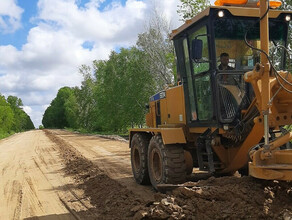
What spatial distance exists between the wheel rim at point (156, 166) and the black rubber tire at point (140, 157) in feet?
2.10

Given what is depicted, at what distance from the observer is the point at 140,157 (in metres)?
7.45

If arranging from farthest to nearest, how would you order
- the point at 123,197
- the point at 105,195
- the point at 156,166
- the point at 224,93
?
the point at 156,166 → the point at 105,195 → the point at 123,197 → the point at 224,93

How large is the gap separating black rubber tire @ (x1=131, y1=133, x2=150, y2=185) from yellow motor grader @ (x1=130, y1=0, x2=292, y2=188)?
0.71m

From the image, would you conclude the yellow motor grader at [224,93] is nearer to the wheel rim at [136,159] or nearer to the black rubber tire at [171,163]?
the black rubber tire at [171,163]

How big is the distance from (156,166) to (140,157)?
2.63 ft

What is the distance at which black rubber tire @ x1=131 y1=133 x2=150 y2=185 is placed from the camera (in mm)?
7391

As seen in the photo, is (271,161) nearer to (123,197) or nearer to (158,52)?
(123,197)

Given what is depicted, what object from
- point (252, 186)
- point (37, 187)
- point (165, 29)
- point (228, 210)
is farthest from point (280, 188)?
point (165, 29)

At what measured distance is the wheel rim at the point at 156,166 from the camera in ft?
21.4

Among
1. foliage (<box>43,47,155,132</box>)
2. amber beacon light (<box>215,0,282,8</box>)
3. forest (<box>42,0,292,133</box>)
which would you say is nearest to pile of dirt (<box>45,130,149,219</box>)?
amber beacon light (<box>215,0,282,8</box>)

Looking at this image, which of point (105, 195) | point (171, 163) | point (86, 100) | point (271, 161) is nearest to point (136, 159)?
point (105, 195)

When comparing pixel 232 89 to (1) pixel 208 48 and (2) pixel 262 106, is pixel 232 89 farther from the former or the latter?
(2) pixel 262 106

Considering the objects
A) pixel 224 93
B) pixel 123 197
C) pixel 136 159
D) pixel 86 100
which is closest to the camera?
pixel 224 93

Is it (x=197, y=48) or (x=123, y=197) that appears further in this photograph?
(x=123, y=197)
